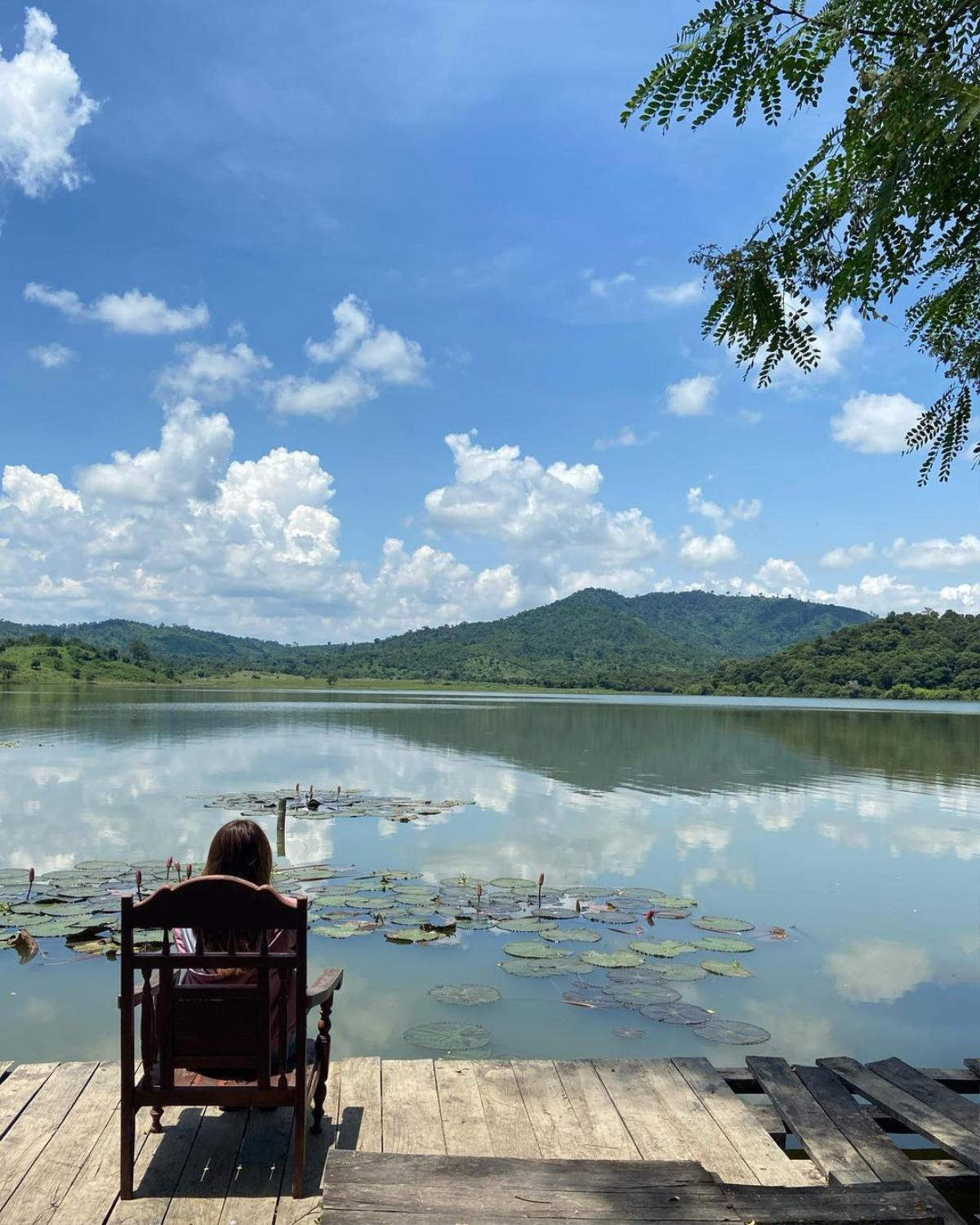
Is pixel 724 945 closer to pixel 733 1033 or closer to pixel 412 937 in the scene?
pixel 733 1033

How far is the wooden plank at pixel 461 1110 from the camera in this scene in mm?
4395

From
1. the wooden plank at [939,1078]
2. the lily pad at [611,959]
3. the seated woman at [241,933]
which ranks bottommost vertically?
the lily pad at [611,959]

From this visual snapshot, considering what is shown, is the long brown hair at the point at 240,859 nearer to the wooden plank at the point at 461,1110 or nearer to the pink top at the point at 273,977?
the pink top at the point at 273,977

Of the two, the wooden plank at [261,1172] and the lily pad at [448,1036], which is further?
the lily pad at [448,1036]

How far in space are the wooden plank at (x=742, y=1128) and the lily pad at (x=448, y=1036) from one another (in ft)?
7.64

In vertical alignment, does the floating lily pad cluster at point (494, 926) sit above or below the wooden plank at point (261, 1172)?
below

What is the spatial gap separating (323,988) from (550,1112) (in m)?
1.47

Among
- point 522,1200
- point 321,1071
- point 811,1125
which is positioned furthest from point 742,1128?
point 321,1071

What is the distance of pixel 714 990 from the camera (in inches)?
352

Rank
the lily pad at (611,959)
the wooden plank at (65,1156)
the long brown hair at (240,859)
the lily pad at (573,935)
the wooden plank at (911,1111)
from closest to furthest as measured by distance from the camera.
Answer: the wooden plank at (65,1156) < the long brown hair at (240,859) < the wooden plank at (911,1111) < the lily pad at (611,959) < the lily pad at (573,935)

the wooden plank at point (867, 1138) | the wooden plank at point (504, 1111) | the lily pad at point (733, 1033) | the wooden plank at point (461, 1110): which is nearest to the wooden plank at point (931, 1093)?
the wooden plank at point (867, 1138)

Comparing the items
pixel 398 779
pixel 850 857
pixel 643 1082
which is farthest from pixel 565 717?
pixel 643 1082

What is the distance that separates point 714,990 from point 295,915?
258 inches

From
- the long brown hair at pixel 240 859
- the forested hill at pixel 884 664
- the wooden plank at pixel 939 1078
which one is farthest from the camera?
the forested hill at pixel 884 664
